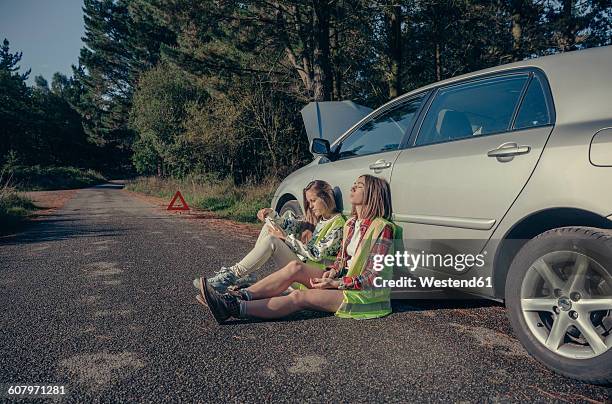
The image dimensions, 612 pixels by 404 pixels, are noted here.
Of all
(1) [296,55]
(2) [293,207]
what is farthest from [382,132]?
(1) [296,55]

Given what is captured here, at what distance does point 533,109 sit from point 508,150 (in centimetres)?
33

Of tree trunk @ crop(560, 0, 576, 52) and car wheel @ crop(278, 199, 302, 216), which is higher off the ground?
tree trunk @ crop(560, 0, 576, 52)

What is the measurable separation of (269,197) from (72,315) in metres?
9.30

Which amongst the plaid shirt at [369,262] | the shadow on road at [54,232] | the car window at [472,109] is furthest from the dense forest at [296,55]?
the plaid shirt at [369,262]

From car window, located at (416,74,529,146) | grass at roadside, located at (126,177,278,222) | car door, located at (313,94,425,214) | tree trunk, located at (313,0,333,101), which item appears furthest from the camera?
tree trunk, located at (313,0,333,101)

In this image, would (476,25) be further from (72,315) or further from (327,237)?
(72,315)

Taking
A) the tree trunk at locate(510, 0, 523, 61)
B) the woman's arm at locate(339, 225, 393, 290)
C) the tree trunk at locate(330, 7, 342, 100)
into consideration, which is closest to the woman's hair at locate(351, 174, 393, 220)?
the woman's arm at locate(339, 225, 393, 290)

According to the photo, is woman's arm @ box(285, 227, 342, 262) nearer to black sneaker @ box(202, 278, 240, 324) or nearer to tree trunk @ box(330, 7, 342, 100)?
black sneaker @ box(202, 278, 240, 324)

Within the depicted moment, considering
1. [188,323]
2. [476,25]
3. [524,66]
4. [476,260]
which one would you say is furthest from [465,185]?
[476,25]

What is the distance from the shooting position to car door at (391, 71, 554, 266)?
2.63m

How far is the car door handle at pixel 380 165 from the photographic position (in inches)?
142

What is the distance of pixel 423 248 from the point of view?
321 centimetres

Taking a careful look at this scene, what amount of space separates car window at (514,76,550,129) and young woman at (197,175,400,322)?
1052 mm

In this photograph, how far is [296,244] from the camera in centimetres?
375
